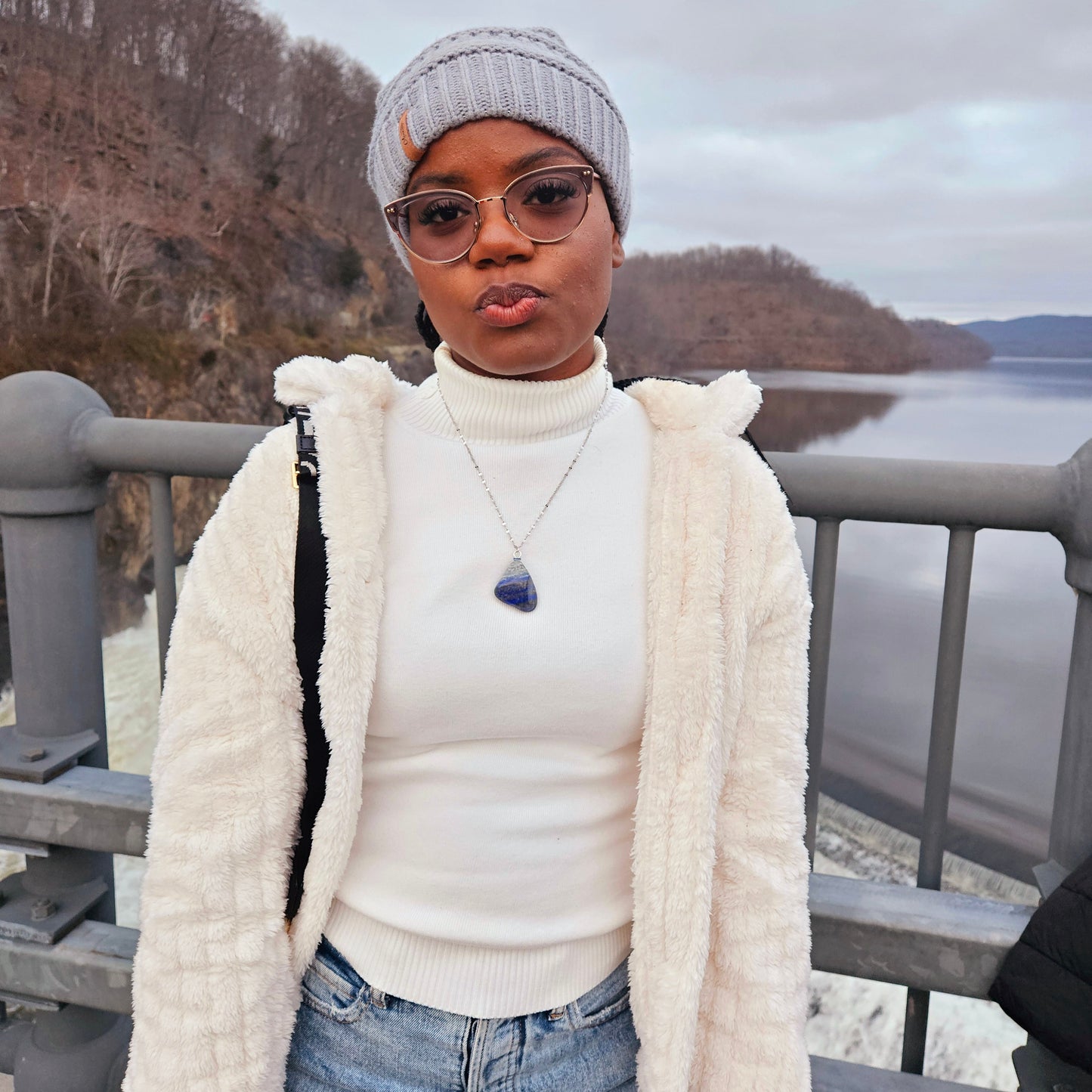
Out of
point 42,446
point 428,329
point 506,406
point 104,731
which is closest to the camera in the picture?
point 506,406

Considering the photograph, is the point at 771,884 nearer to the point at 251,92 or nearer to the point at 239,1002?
the point at 239,1002

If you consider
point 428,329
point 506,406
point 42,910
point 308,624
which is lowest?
point 42,910

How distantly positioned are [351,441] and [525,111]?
1.45 feet

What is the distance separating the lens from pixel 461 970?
1087 mm

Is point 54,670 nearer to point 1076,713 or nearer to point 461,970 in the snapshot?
point 461,970

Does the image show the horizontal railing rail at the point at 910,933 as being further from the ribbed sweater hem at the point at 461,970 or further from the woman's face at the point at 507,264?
the woman's face at the point at 507,264

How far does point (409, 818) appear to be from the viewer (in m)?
1.11

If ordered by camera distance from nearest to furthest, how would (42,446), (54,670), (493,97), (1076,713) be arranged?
1. (493,97)
2. (1076,713)
3. (42,446)
4. (54,670)

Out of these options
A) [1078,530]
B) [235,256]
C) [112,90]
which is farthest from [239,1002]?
[112,90]

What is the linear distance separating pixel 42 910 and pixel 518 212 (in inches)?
64.0

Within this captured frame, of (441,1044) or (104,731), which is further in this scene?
(104,731)

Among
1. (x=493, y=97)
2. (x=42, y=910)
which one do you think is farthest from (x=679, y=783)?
(x=42, y=910)

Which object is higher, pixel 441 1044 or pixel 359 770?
pixel 359 770

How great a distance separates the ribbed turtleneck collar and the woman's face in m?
0.04
